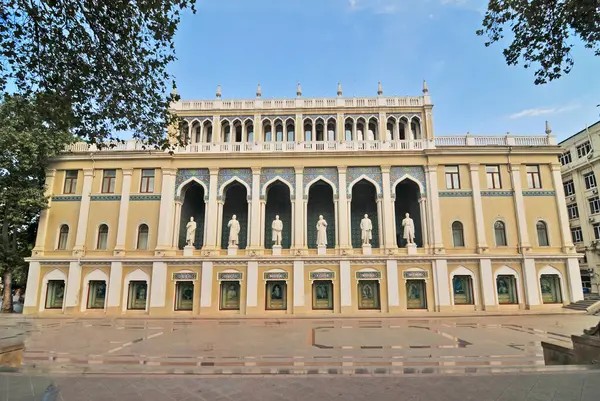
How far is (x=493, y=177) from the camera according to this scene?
2280 cm

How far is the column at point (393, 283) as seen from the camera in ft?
67.9

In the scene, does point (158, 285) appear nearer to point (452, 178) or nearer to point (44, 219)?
point (44, 219)

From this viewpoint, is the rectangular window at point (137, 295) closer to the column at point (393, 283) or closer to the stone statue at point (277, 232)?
the stone statue at point (277, 232)

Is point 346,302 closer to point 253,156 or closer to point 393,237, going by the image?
point 393,237

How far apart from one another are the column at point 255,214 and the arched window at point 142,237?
663 cm

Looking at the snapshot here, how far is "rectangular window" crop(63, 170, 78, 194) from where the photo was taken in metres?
23.1

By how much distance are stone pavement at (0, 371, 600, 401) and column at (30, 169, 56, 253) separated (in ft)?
66.4

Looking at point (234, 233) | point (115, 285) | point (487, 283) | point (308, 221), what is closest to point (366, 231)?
point (308, 221)

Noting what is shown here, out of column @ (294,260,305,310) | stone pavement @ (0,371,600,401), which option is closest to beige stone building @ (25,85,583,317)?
column @ (294,260,305,310)

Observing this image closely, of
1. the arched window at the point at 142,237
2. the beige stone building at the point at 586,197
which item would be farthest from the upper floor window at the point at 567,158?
the arched window at the point at 142,237

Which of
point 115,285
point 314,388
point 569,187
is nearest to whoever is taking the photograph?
point 314,388

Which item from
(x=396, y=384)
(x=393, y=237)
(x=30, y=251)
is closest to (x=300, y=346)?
(x=396, y=384)

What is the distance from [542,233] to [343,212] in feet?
41.1

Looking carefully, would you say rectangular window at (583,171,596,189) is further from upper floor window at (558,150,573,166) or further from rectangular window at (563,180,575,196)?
upper floor window at (558,150,573,166)
